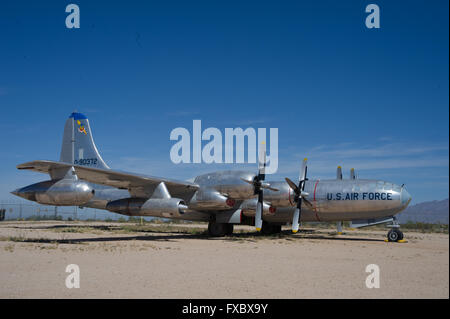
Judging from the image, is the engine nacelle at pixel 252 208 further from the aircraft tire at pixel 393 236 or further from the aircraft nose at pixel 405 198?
the aircraft nose at pixel 405 198

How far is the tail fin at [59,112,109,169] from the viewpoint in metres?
25.9

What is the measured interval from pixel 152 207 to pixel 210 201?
3101 mm

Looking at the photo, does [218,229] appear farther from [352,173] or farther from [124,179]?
[352,173]

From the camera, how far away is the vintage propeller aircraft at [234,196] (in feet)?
57.9

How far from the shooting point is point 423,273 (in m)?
8.86

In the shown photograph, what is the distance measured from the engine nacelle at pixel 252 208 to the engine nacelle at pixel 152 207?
400 centimetres

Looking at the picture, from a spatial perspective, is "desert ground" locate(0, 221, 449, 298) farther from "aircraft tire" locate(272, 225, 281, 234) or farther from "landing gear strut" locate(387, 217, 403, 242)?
"aircraft tire" locate(272, 225, 281, 234)

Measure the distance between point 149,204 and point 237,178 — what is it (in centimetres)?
474

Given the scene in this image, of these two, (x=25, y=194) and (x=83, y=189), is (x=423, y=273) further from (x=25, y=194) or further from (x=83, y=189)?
(x=25, y=194)

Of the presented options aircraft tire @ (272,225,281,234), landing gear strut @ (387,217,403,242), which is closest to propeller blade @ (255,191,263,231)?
aircraft tire @ (272,225,281,234)

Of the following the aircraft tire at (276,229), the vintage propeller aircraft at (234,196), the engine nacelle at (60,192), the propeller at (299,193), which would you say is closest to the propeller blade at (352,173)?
the vintage propeller aircraft at (234,196)

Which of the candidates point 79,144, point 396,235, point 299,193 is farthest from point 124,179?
point 396,235

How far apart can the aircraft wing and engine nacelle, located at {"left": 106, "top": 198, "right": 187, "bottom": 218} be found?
88 centimetres

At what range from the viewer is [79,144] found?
86.9 ft
